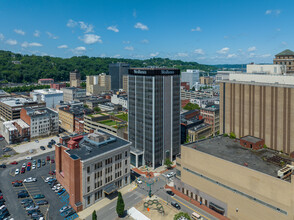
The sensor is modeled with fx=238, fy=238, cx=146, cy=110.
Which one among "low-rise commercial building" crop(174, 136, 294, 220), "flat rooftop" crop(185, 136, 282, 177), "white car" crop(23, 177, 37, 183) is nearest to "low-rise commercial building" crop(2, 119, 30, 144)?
"white car" crop(23, 177, 37, 183)

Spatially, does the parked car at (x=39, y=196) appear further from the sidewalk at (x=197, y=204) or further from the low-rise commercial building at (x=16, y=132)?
the low-rise commercial building at (x=16, y=132)

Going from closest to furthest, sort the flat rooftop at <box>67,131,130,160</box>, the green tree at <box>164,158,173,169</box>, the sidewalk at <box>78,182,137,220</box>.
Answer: the sidewalk at <box>78,182,137,220</box>
the flat rooftop at <box>67,131,130,160</box>
the green tree at <box>164,158,173,169</box>

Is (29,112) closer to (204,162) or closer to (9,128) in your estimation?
(9,128)

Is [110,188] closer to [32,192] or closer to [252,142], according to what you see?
[32,192]

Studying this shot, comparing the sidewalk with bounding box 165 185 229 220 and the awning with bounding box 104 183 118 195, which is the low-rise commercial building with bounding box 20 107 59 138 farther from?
the sidewalk with bounding box 165 185 229 220

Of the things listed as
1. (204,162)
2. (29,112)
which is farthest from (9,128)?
(204,162)

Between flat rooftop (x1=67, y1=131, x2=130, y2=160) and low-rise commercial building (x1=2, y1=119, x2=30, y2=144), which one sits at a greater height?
flat rooftop (x1=67, y1=131, x2=130, y2=160)
